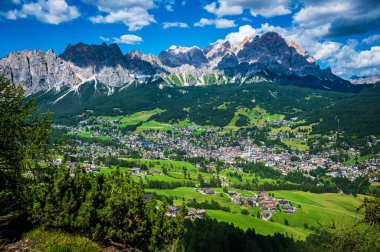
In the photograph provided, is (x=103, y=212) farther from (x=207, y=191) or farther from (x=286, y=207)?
(x=207, y=191)

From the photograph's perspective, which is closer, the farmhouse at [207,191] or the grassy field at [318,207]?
the grassy field at [318,207]

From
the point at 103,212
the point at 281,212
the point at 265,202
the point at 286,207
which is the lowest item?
the point at 281,212

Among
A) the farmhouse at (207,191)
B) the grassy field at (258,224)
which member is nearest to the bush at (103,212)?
the grassy field at (258,224)

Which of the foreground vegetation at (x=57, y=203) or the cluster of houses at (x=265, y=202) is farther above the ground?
the foreground vegetation at (x=57, y=203)

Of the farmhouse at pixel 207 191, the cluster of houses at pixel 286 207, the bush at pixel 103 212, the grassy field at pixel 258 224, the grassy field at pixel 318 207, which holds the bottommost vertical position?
the grassy field at pixel 318 207

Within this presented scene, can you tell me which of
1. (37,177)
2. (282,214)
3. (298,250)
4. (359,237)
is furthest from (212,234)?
(359,237)

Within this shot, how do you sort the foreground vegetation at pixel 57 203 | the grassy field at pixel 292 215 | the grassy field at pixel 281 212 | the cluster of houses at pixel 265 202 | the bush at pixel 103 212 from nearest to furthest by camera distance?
the foreground vegetation at pixel 57 203 < the bush at pixel 103 212 < the grassy field at pixel 292 215 < the grassy field at pixel 281 212 < the cluster of houses at pixel 265 202

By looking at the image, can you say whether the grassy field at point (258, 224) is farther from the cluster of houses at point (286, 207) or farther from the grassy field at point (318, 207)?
the cluster of houses at point (286, 207)

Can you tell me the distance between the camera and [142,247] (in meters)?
28.7

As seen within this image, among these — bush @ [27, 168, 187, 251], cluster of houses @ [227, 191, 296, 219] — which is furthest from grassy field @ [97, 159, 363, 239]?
bush @ [27, 168, 187, 251]

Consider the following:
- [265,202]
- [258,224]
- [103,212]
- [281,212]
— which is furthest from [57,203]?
[265,202]

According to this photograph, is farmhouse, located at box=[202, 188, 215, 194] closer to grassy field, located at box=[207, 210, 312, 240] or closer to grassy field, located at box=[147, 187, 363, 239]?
grassy field, located at box=[147, 187, 363, 239]

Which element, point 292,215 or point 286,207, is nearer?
point 292,215

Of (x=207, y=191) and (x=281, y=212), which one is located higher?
(x=207, y=191)
